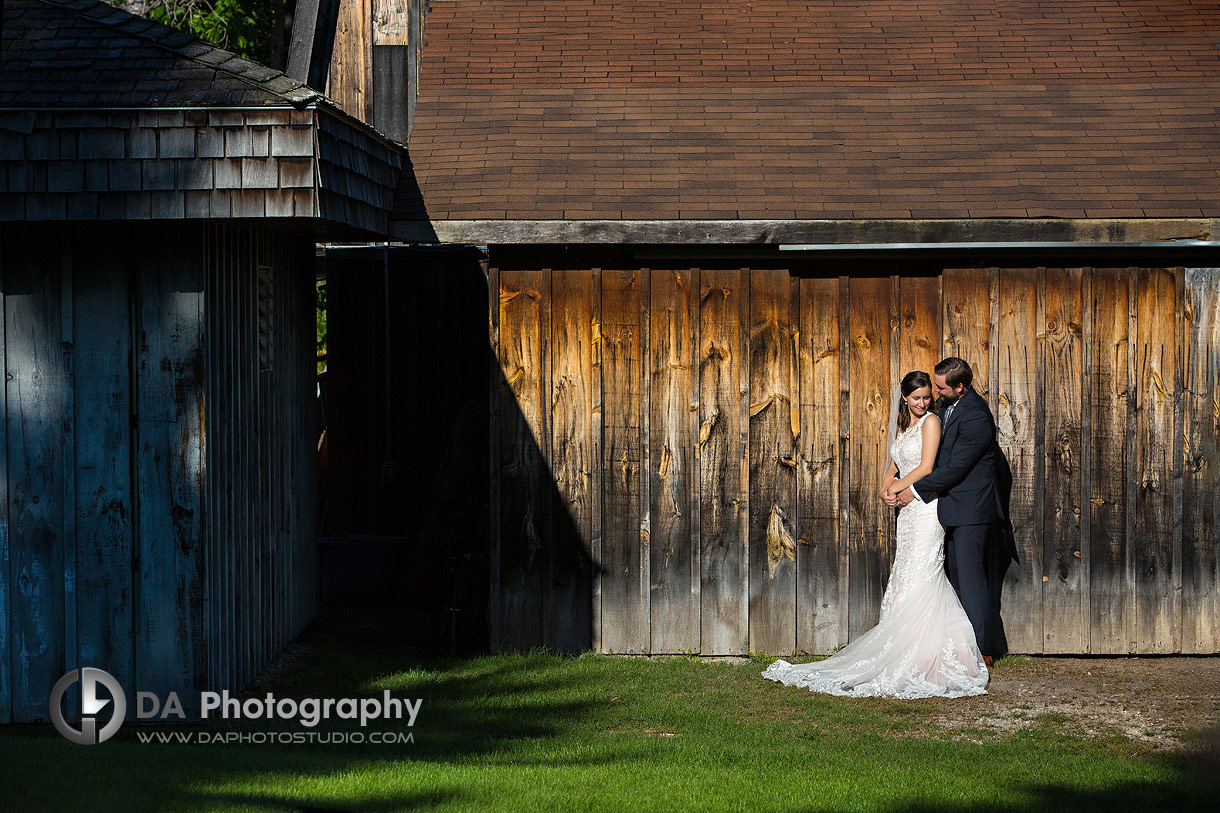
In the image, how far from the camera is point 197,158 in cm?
566

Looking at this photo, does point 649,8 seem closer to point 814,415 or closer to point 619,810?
point 814,415

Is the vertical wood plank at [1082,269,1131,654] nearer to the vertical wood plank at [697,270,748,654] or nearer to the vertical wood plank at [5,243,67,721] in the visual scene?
the vertical wood plank at [697,270,748,654]

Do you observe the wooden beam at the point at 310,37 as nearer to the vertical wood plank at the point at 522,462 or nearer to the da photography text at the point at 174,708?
the vertical wood plank at the point at 522,462

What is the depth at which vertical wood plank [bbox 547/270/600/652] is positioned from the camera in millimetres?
7480

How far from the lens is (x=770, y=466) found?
7492mm

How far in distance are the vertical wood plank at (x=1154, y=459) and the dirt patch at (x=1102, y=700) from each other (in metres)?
0.30

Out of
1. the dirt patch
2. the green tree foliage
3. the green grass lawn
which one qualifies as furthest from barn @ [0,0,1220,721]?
the green tree foliage

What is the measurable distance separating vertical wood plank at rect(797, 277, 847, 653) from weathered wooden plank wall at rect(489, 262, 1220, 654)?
13 millimetres

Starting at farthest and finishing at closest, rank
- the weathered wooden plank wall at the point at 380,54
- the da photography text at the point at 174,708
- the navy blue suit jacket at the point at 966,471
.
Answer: the weathered wooden plank wall at the point at 380,54, the navy blue suit jacket at the point at 966,471, the da photography text at the point at 174,708

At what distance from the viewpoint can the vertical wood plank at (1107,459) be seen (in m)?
7.43

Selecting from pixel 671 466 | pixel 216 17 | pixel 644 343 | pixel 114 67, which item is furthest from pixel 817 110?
pixel 216 17

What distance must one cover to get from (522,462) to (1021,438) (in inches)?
131

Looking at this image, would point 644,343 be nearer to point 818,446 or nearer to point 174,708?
point 818,446

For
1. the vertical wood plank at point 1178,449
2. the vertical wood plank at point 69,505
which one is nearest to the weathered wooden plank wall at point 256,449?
the vertical wood plank at point 69,505
